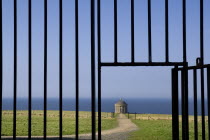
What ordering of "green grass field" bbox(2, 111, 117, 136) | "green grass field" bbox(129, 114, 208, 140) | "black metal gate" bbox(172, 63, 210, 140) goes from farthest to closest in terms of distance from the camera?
"green grass field" bbox(2, 111, 117, 136) < "green grass field" bbox(129, 114, 208, 140) < "black metal gate" bbox(172, 63, 210, 140)

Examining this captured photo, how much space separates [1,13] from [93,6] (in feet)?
4.30

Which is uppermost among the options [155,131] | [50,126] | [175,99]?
[175,99]

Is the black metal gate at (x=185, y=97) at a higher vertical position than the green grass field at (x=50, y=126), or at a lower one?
higher

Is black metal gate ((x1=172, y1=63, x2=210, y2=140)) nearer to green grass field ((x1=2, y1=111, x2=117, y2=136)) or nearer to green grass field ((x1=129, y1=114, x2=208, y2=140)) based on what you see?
green grass field ((x1=129, y1=114, x2=208, y2=140))

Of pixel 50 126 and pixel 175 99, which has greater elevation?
pixel 175 99

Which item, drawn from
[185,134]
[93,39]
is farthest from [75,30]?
[185,134]

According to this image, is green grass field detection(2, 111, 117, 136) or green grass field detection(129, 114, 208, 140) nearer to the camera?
green grass field detection(129, 114, 208, 140)

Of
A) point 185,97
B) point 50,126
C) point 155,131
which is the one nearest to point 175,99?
point 185,97

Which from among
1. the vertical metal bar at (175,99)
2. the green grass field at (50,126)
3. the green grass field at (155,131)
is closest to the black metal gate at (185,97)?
the vertical metal bar at (175,99)

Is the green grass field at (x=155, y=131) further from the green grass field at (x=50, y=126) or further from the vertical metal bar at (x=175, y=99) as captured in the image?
the vertical metal bar at (x=175, y=99)

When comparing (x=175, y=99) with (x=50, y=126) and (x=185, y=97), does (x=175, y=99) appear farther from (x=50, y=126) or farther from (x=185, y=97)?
(x=50, y=126)

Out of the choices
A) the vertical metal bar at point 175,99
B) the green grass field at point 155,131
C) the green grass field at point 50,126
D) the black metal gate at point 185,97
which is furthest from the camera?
the green grass field at point 50,126

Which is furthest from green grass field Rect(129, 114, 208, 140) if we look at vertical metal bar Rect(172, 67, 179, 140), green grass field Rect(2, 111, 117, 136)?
vertical metal bar Rect(172, 67, 179, 140)

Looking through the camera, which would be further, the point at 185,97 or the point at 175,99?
the point at 175,99
